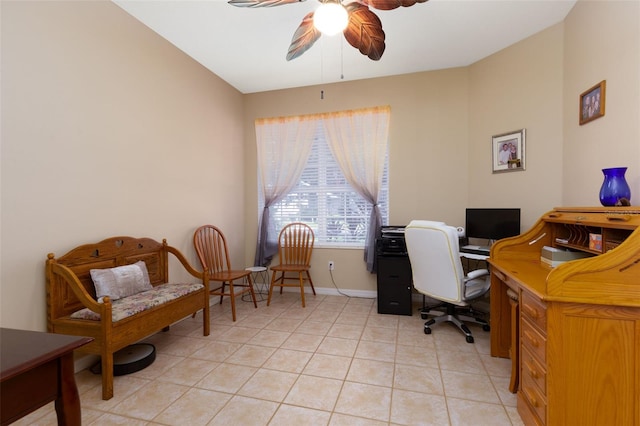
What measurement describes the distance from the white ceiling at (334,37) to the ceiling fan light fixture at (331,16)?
81 centimetres

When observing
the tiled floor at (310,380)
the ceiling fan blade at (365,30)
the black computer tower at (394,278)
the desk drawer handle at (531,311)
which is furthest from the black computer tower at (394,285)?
the ceiling fan blade at (365,30)

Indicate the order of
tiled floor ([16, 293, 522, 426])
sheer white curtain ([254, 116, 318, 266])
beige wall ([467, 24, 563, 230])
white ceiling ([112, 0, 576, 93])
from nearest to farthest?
tiled floor ([16, 293, 522, 426])
white ceiling ([112, 0, 576, 93])
beige wall ([467, 24, 563, 230])
sheer white curtain ([254, 116, 318, 266])

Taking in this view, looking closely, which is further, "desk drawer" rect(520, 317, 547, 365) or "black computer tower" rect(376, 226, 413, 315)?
"black computer tower" rect(376, 226, 413, 315)

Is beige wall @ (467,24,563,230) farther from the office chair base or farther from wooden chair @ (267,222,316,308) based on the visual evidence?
wooden chair @ (267,222,316,308)

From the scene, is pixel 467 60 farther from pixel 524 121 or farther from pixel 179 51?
pixel 179 51

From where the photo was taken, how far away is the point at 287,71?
3.36 meters

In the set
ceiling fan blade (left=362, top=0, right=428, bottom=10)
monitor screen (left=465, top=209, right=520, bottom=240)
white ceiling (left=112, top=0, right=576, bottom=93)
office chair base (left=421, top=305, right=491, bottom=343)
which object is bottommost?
office chair base (left=421, top=305, right=491, bottom=343)

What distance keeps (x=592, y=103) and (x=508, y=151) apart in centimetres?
85

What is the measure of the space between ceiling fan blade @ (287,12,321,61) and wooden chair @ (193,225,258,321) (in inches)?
82.4

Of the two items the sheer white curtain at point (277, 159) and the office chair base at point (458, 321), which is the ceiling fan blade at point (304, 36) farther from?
the office chair base at point (458, 321)

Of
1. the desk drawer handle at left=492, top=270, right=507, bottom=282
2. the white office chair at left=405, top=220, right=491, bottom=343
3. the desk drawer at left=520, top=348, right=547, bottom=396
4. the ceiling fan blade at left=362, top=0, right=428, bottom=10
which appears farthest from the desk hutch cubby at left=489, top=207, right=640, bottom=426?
the ceiling fan blade at left=362, top=0, right=428, bottom=10

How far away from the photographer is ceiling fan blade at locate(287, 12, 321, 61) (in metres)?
1.86

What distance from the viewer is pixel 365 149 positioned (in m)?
3.55

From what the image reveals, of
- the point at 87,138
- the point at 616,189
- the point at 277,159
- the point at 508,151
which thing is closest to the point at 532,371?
the point at 616,189
